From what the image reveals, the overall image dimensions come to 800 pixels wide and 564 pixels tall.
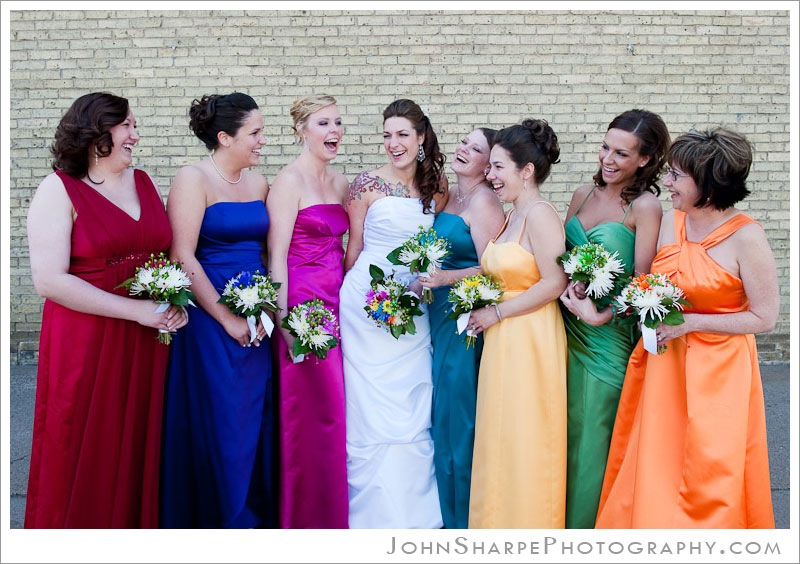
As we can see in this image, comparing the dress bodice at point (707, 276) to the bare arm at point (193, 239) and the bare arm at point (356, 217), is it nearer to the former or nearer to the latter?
the bare arm at point (356, 217)

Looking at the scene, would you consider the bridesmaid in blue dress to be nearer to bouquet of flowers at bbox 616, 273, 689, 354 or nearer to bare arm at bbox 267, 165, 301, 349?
bare arm at bbox 267, 165, 301, 349

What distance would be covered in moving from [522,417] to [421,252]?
1045mm

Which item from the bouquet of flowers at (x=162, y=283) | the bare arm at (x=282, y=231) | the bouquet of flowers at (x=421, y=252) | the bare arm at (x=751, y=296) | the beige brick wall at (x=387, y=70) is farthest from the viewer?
the beige brick wall at (x=387, y=70)

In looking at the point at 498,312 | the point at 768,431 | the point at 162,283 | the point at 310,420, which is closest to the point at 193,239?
the point at 162,283

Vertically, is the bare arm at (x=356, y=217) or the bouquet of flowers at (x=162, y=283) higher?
the bare arm at (x=356, y=217)

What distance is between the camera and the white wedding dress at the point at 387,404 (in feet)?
15.0

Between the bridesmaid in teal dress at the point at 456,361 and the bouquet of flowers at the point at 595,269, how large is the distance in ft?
2.13

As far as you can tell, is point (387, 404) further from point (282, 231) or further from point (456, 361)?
point (282, 231)

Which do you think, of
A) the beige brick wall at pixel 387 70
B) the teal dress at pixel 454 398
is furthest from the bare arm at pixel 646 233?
the beige brick wall at pixel 387 70

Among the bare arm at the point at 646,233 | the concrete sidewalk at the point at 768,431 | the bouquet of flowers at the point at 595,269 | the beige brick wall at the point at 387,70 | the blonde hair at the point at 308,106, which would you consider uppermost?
the beige brick wall at the point at 387,70

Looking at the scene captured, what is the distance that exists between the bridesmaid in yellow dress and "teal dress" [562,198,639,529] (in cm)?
9

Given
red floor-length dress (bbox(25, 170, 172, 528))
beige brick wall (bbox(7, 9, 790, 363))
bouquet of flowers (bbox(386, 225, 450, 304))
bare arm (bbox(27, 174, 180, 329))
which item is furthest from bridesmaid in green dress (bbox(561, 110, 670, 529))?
beige brick wall (bbox(7, 9, 790, 363))

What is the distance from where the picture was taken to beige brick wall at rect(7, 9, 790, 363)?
8.49 metres

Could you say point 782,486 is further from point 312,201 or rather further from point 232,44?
point 232,44
